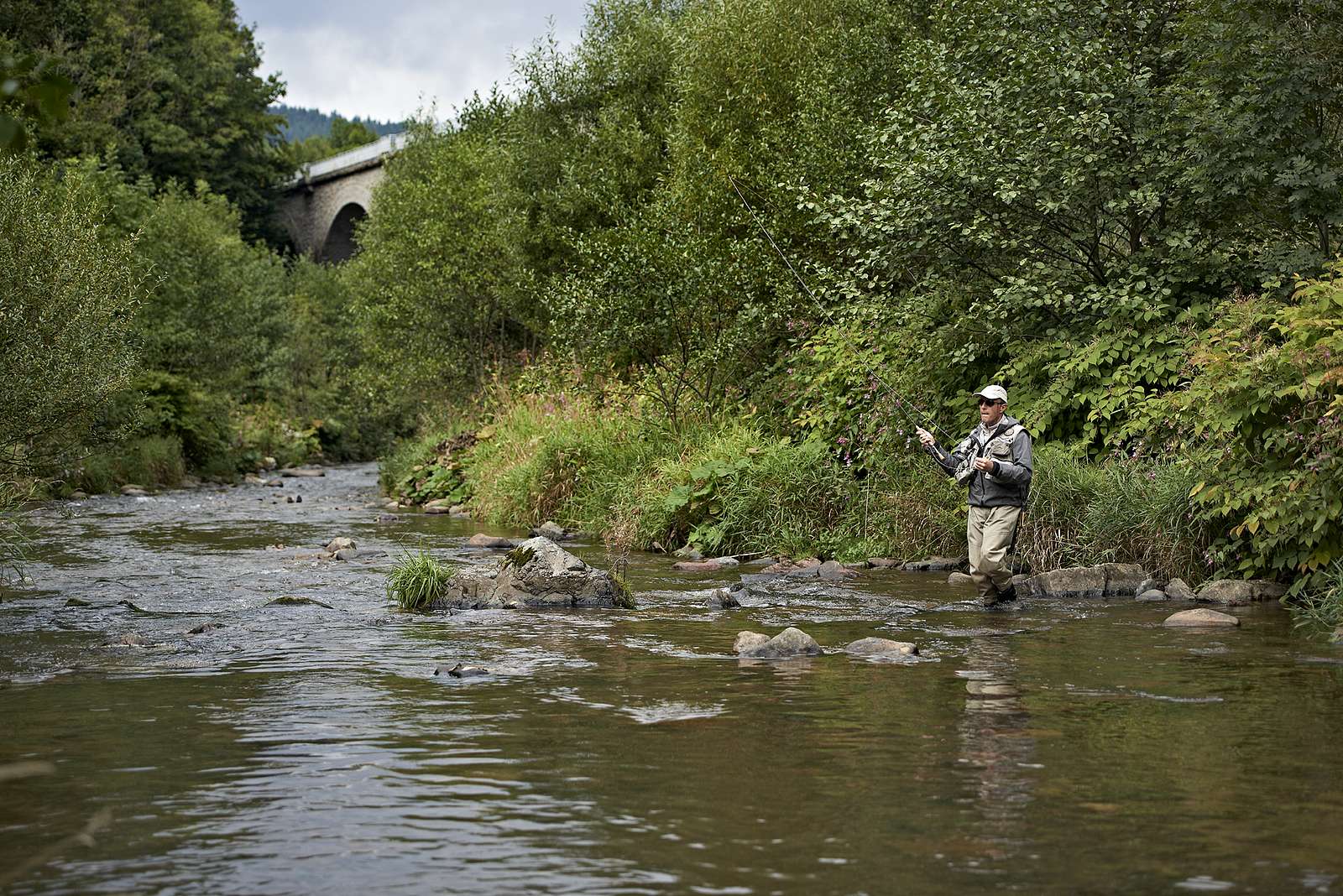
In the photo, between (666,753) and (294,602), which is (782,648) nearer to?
(666,753)

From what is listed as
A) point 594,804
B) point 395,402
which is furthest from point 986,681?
point 395,402

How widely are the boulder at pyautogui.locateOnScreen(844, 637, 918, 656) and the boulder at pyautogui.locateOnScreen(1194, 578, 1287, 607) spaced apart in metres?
3.84

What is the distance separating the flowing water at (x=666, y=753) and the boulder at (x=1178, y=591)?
2.30 feet

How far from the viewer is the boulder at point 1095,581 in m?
12.5

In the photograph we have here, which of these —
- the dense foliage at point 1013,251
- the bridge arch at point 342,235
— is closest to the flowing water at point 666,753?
the dense foliage at point 1013,251

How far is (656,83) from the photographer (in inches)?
1168

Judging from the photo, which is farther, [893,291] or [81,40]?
[81,40]

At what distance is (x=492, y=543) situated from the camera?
17453 millimetres

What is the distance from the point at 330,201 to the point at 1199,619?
61.2m

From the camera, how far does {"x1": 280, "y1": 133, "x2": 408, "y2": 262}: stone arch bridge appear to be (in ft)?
206

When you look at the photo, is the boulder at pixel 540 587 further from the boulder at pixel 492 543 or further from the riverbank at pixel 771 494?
the boulder at pixel 492 543

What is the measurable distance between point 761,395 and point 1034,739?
45.6ft

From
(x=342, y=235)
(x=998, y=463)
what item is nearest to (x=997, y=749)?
(x=998, y=463)

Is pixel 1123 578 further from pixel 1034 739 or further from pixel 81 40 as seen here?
pixel 81 40
